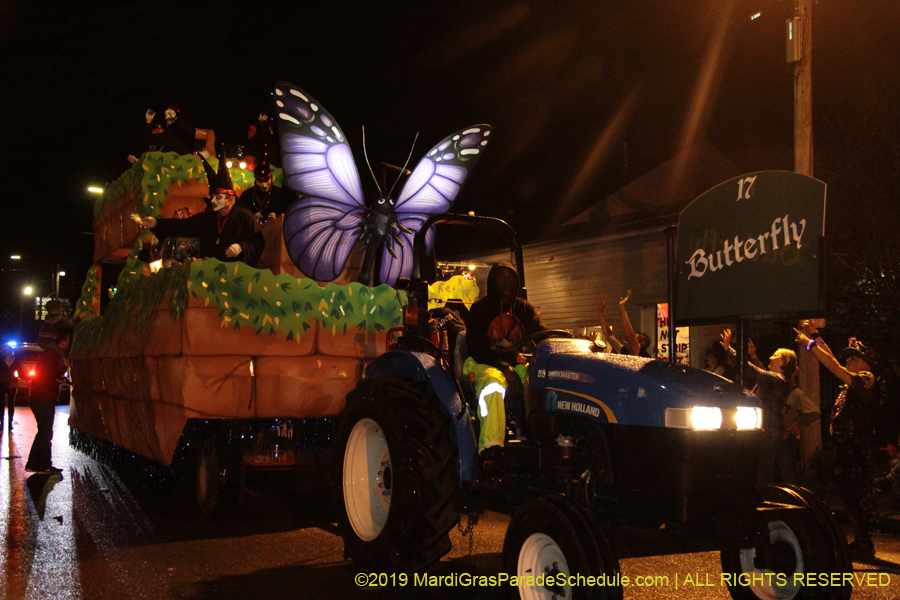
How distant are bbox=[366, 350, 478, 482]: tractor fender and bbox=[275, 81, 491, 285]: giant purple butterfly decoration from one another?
5.36 feet

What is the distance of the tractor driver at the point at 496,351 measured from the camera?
14.3 ft

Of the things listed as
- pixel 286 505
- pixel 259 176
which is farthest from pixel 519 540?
pixel 259 176

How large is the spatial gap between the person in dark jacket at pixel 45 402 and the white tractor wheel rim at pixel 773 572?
7987 millimetres

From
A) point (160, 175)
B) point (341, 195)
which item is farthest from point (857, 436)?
point (160, 175)

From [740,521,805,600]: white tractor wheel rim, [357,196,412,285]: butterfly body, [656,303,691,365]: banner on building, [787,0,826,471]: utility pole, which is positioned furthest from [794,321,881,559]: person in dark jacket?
[656,303,691,365]: banner on building

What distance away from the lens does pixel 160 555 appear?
5410 millimetres

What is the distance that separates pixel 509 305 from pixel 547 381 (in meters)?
0.85

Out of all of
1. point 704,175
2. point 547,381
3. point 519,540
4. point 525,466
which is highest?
point 704,175

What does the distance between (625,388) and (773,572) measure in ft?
4.20

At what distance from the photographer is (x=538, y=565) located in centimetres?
360

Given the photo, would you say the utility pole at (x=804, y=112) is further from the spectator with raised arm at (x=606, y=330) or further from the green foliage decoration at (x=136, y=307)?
the green foliage decoration at (x=136, y=307)

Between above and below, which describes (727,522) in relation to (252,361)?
below

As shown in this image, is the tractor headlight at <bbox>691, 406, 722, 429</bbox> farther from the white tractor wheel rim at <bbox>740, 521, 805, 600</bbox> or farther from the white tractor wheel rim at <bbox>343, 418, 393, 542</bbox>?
the white tractor wheel rim at <bbox>343, 418, 393, 542</bbox>

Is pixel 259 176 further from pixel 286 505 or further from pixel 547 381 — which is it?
pixel 547 381
